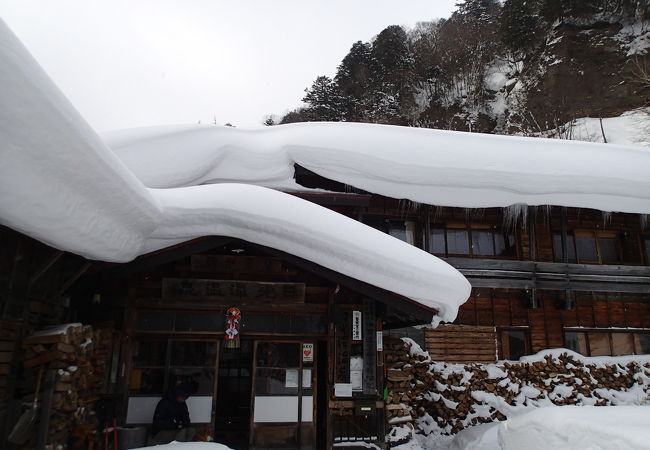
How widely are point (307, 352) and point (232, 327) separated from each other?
Answer: 144cm

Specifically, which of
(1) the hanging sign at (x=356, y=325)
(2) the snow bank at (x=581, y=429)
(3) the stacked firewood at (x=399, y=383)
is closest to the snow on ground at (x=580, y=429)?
(2) the snow bank at (x=581, y=429)

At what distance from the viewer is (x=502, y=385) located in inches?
430

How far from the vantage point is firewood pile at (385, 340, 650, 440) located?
10.4 m

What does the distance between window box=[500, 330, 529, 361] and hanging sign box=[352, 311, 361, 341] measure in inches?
236

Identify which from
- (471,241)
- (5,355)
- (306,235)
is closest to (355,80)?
(471,241)

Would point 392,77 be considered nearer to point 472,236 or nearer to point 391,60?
point 391,60

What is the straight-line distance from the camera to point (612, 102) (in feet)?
82.9

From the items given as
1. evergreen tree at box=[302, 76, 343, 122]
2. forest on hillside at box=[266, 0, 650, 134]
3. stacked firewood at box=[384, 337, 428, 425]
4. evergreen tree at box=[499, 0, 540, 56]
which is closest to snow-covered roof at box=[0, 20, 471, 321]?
stacked firewood at box=[384, 337, 428, 425]

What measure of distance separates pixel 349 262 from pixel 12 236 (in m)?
3.84

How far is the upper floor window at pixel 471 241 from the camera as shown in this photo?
1227 centimetres

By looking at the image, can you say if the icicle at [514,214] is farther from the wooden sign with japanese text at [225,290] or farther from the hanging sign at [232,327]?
the hanging sign at [232,327]

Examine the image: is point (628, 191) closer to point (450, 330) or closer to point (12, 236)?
point (450, 330)

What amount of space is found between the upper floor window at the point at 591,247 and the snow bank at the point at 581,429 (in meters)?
8.01

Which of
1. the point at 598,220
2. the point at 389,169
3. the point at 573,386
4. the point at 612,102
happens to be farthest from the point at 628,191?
the point at 612,102
